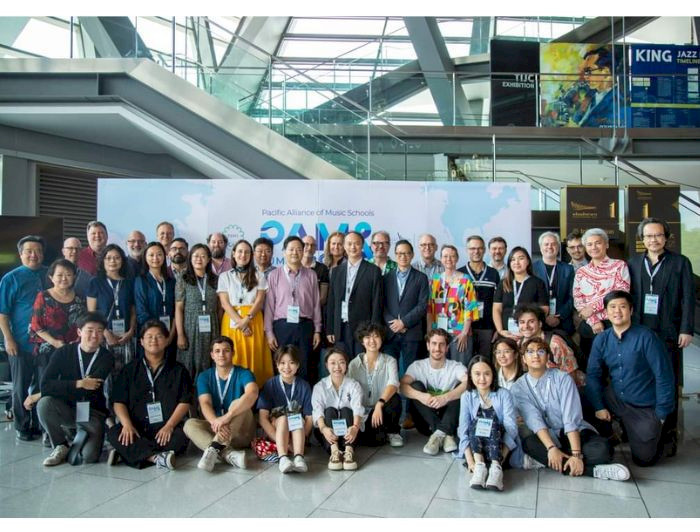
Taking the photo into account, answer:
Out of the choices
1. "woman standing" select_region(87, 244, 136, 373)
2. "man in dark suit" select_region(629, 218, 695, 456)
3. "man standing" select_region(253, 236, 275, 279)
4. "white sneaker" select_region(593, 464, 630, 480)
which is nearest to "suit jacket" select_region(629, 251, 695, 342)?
"man in dark suit" select_region(629, 218, 695, 456)

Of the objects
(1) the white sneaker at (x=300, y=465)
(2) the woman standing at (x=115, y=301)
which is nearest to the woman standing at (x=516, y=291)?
(1) the white sneaker at (x=300, y=465)

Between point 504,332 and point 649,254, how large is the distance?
46.2 inches

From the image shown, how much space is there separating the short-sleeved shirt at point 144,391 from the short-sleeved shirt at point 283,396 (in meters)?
0.52

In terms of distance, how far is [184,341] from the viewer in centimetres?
443

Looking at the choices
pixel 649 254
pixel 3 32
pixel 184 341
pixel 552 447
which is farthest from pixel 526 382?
pixel 3 32

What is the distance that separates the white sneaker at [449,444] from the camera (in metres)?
3.96

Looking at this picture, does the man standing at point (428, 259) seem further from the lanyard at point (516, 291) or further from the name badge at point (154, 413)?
the name badge at point (154, 413)

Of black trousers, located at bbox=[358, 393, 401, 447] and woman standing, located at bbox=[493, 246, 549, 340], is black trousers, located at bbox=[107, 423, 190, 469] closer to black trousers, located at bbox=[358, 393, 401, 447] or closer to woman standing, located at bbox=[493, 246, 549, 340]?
black trousers, located at bbox=[358, 393, 401, 447]

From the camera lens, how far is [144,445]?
3.69m

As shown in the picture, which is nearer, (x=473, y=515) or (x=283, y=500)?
(x=473, y=515)

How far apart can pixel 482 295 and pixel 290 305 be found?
1.51m

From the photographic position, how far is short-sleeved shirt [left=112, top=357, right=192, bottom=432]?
152 inches

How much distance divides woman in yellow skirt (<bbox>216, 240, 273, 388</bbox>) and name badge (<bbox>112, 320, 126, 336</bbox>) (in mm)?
744

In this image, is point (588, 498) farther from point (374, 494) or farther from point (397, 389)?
point (397, 389)
